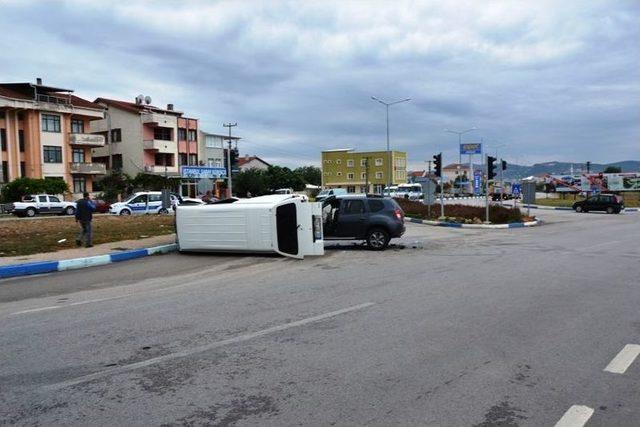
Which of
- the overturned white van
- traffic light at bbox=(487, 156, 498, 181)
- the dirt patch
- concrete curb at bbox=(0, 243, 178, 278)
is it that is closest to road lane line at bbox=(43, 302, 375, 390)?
the overturned white van

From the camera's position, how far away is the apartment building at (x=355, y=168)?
422 feet

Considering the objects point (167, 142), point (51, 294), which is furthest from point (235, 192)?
point (51, 294)

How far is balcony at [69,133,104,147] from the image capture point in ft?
207

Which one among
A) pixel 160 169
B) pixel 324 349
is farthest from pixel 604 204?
pixel 160 169

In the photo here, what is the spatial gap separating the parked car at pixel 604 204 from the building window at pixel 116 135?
55.8 m

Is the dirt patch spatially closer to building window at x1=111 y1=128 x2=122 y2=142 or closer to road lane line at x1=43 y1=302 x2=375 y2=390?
road lane line at x1=43 y1=302 x2=375 y2=390

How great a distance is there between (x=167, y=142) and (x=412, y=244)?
61429 mm

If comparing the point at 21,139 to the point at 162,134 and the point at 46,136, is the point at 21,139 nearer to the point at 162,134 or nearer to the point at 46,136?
the point at 46,136

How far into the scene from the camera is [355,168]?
425 feet

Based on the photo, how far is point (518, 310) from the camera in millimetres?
7934

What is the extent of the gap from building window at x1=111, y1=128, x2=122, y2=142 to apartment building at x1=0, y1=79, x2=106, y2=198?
664 cm

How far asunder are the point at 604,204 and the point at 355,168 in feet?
279

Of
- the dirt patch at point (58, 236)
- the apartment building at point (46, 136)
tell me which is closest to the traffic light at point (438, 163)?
the dirt patch at point (58, 236)

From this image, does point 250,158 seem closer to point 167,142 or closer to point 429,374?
point 167,142
